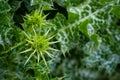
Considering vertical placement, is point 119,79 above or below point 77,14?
below

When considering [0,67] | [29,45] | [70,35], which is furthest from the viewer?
[70,35]

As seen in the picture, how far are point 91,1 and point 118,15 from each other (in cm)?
11

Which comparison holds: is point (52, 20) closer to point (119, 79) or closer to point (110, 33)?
point (110, 33)

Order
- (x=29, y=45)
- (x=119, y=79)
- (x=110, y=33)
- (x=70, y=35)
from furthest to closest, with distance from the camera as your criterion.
A: (x=119, y=79) → (x=110, y=33) → (x=70, y=35) → (x=29, y=45)

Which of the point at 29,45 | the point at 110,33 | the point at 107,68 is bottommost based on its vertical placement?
the point at 107,68

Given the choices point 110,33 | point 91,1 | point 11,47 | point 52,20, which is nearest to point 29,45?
point 11,47

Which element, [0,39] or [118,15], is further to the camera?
[118,15]

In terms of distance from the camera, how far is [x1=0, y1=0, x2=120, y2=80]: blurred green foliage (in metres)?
0.97

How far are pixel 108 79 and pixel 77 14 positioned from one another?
1.83ft

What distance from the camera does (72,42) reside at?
1229 millimetres

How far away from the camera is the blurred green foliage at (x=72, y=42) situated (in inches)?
38.3

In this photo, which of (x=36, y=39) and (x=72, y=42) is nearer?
(x=36, y=39)

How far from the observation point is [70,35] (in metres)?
1.13

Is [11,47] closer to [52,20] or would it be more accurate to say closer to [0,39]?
[0,39]
